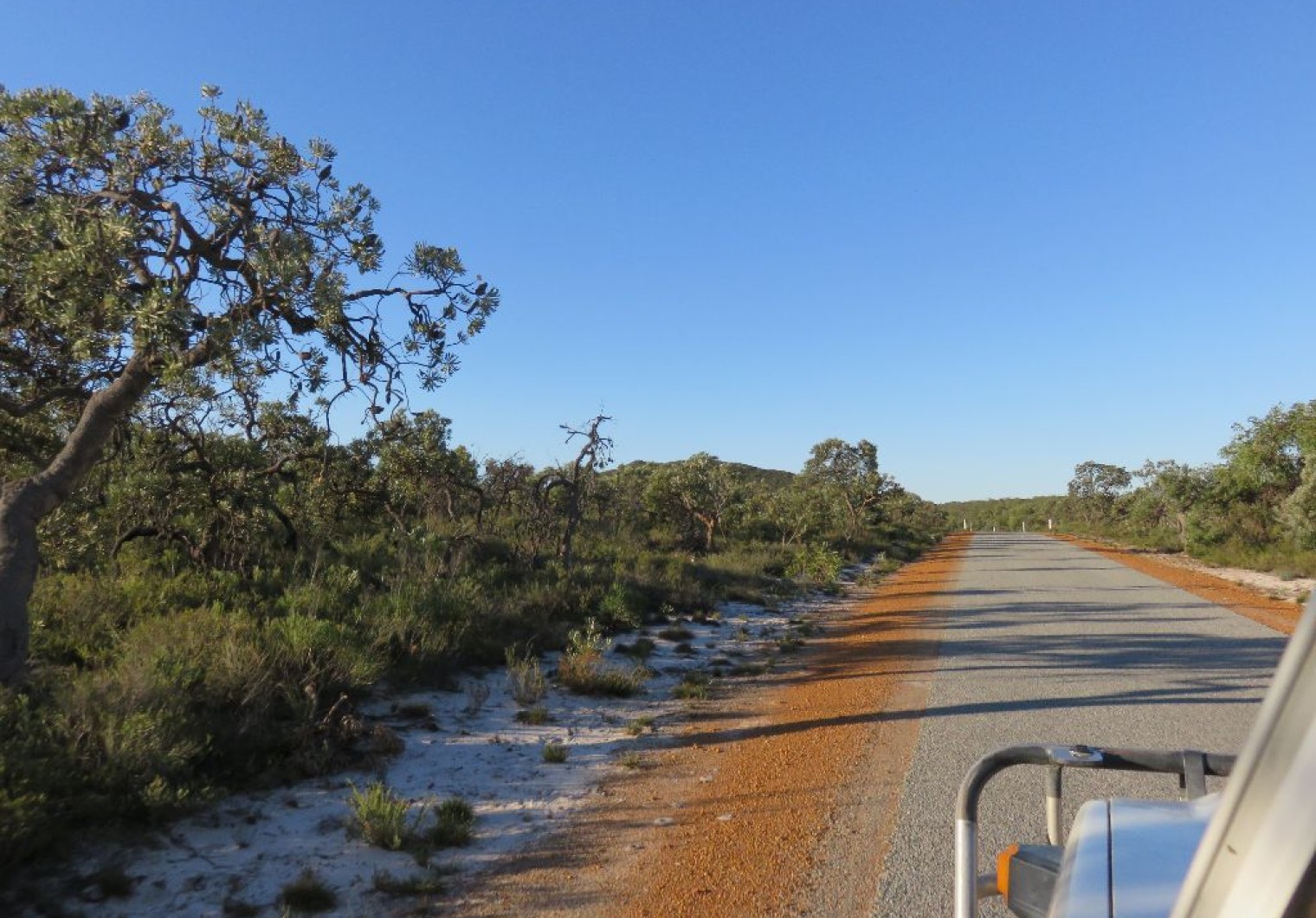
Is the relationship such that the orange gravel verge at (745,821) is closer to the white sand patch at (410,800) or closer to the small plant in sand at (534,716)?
the white sand patch at (410,800)

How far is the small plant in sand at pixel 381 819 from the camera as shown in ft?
16.6

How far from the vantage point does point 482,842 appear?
529 centimetres

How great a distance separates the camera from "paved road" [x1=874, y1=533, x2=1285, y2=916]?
514 centimetres

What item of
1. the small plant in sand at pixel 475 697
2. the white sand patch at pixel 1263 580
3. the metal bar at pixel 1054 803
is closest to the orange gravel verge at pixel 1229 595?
the white sand patch at pixel 1263 580

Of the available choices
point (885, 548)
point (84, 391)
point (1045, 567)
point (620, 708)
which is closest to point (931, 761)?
point (620, 708)

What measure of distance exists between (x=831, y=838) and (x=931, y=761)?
180cm

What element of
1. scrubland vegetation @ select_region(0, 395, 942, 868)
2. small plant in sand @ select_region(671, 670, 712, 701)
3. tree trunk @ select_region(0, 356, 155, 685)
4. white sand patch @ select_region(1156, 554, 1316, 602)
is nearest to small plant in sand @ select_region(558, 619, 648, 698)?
scrubland vegetation @ select_region(0, 395, 942, 868)

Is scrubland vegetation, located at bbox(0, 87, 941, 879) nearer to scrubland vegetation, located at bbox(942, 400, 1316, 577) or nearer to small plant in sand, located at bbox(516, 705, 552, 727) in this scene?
small plant in sand, located at bbox(516, 705, 552, 727)

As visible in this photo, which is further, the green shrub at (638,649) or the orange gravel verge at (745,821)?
the green shrub at (638,649)

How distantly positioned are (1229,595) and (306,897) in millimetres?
21102

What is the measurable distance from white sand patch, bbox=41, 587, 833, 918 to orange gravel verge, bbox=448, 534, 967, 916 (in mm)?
356

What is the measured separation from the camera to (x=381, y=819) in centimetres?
511

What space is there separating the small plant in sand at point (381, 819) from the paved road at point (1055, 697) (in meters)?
2.86

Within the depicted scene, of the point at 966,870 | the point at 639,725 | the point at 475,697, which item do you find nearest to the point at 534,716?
the point at 475,697
